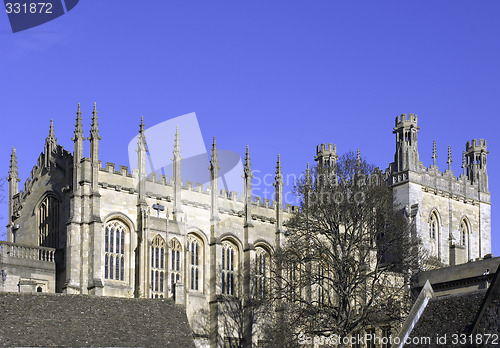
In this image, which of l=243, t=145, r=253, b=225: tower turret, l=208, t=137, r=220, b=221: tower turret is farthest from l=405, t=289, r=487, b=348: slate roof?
l=243, t=145, r=253, b=225: tower turret

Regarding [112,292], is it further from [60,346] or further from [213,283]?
[60,346]

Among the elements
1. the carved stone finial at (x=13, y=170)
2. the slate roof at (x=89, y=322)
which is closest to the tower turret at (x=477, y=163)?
the carved stone finial at (x=13, y=170)

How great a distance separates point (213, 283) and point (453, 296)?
25068mm

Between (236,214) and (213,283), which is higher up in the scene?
(236,214)

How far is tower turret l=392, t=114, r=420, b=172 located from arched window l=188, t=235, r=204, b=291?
1934 centimetres

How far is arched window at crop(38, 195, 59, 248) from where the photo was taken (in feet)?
165

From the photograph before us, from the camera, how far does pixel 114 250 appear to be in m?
49.2

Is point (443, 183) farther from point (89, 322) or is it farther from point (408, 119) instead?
point (89, 322)

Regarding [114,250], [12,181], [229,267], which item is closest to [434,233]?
[229,267]

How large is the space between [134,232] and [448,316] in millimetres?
24187

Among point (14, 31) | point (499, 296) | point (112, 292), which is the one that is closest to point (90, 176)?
point (112, 292)

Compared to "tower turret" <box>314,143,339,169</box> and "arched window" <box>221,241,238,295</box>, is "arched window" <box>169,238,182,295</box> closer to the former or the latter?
"arched window" <box>221,241,238,295</box>

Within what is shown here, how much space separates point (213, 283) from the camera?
53688 mm

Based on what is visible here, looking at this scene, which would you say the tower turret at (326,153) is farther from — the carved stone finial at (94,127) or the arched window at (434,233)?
the carved stone finial at (94,127)
